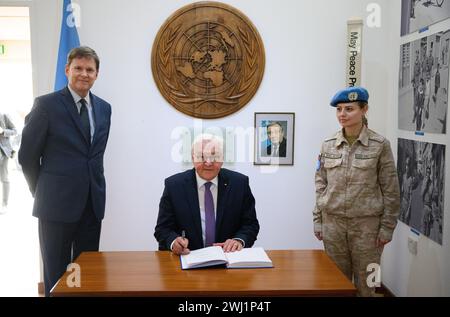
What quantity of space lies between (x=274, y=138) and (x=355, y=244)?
122 centimetres

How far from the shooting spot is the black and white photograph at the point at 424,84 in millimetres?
2534

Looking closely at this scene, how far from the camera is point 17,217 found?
5.34 metres

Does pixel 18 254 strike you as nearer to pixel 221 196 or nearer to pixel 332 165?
pixel 221 196

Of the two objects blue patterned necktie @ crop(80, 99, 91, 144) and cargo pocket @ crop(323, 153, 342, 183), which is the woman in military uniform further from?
blue patterned necktie @ crop(80, 99, 91, 144)

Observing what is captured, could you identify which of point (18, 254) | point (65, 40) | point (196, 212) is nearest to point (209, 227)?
point (196, 212)

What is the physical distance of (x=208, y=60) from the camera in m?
3.41

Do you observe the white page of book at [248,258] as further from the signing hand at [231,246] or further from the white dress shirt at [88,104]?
the white dress shirt at [88,104]

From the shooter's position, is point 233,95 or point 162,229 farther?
point 233,95

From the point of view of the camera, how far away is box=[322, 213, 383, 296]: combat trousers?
8.06 feet

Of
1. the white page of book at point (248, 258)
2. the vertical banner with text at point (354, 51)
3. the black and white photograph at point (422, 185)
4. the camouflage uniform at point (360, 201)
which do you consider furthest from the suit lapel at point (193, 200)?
the vertical banner with text at point (354, 51)
